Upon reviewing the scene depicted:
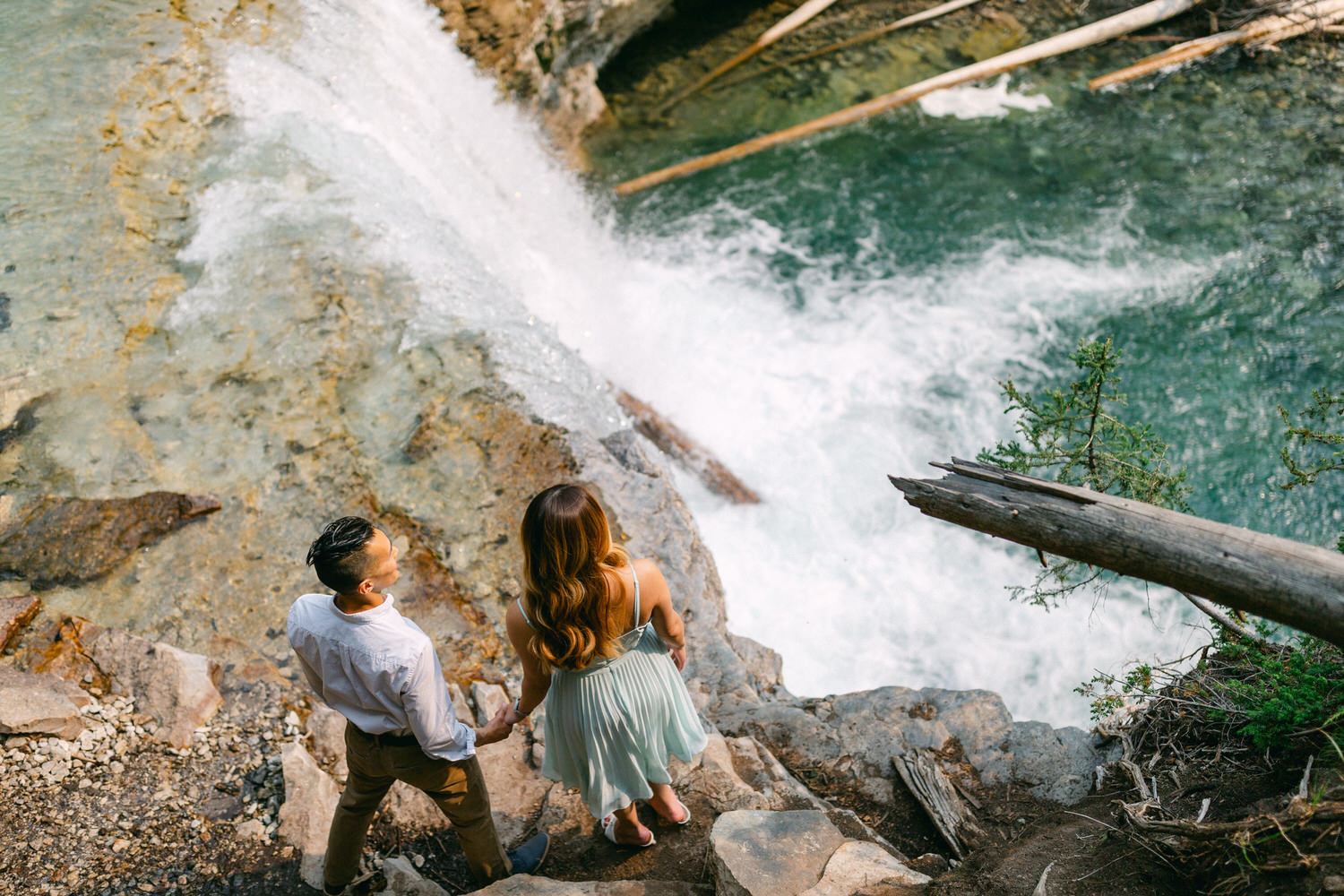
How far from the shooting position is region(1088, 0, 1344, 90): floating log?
984 centimetres

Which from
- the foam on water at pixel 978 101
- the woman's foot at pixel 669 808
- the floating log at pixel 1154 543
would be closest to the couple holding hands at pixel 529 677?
the woman's foot at pixel 669 808

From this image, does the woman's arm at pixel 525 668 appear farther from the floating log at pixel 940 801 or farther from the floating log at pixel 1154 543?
the floating log at pixel 940 801

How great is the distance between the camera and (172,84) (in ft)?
19.1

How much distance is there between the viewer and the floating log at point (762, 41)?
9969 mm

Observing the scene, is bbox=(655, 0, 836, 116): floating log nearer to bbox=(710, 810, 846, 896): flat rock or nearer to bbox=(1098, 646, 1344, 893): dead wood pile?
bbox=(1098, 646, 1344, 893): dead wood pile

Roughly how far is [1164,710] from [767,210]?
664 centimetres

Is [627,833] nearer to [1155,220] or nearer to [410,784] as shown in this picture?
[410,784]

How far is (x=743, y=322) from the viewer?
297 inches

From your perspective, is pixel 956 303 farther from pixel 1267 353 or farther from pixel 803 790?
pixel 803 790

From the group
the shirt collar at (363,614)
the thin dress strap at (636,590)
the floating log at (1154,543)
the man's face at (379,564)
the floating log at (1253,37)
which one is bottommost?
the shirt collar at (363,614)

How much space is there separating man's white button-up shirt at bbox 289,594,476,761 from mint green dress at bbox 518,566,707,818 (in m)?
0.40

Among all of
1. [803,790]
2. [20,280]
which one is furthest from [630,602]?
[20,280]

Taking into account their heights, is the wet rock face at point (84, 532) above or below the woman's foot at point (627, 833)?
above

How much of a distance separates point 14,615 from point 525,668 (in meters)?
2.51
